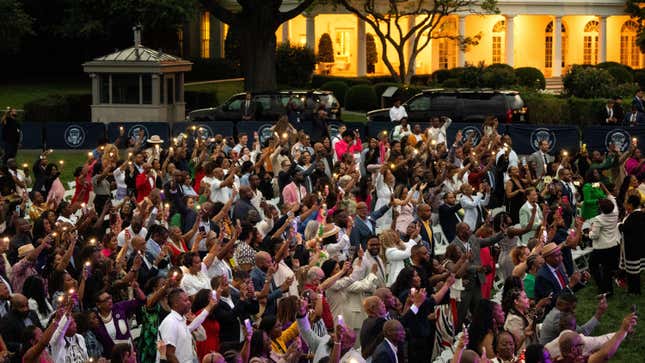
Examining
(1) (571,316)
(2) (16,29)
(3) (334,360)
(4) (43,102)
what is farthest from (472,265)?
(2) (16,29)

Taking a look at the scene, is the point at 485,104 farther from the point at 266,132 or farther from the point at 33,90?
the point at 33,90

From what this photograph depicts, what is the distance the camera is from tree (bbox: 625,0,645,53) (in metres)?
61.1

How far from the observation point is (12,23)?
5150 centimetres

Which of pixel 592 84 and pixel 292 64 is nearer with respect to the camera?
pixel 592 84

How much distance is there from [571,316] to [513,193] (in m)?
9.45

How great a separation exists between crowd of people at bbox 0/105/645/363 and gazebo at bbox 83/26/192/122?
14.4 m

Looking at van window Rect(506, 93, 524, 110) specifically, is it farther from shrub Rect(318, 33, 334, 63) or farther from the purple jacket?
shrub Rect(318, 33, 334, 63)

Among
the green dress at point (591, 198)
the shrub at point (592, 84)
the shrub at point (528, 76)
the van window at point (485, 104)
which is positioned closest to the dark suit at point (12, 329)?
the green dress at point (591, 198)

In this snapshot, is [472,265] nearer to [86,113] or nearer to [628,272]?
[628,272]

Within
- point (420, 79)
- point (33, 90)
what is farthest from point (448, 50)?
point (33, 90)

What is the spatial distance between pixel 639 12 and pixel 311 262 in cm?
4988

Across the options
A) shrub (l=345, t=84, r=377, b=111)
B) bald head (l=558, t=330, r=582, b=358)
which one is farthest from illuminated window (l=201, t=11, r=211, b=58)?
bald head (l=558, t=330, r=582, b=358)

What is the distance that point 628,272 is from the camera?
18.8 metres

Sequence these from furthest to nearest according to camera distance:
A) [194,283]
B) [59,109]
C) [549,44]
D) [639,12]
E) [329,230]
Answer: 1. [549,44]
2. [639,12]
3. [59,109]
4. [329,230]
5. [194,283]
